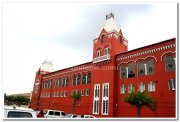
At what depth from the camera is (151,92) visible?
87.9 ft

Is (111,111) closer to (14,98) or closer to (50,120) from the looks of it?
(50,120)

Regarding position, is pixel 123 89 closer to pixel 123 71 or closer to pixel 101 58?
pixel 123 71

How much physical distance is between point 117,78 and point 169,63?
8.84m

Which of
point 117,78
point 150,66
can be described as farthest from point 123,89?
point 150,66

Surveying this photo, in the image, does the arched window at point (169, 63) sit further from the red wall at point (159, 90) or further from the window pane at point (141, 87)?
the window pane at point (141, 87)

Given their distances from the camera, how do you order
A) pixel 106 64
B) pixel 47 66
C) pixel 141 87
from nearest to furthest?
pixel 141 87
pixel 106 64
pixel 47 66

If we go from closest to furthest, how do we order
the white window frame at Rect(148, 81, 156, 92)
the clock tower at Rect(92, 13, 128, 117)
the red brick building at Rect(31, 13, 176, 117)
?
1. the red brick building at Rect(31, 13, 176, 117)
2. the white window frame at Rect(148, 81, 156, 92)
3. the clock tower at Rect(92, 13, 128, 117)

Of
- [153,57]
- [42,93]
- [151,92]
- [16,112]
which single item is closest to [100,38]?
[153,57]

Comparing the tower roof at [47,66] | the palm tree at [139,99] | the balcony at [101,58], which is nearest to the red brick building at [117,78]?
the balcony at [101,58]

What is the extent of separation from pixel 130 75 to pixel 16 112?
80.8ft

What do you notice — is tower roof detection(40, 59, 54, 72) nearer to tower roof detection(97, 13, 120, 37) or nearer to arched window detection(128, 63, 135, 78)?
tower roof detection(97, 13, 120, 37)

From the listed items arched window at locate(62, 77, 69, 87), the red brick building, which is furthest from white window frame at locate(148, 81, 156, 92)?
arched window at locate(62, 77, 69, 87)

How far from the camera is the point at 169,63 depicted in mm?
25672

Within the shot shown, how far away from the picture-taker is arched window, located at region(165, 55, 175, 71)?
82.7 feet
